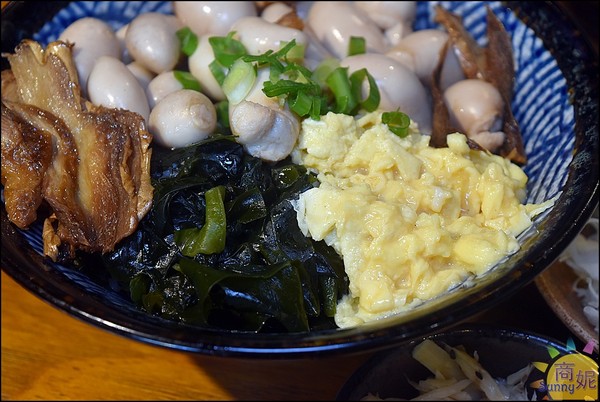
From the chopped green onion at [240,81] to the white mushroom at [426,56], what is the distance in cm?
69

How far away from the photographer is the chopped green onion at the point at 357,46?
2475 millimetres

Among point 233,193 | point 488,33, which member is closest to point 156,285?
point 233,193

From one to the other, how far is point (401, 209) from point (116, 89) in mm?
1078

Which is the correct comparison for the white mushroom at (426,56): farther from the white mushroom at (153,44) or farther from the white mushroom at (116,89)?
the white mushroom at (116,89)

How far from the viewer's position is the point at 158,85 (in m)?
2.25

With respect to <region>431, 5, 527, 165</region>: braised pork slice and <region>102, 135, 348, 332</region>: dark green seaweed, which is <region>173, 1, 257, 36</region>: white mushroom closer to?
<region>102, 135, 348, 332</region>: dark green seaweed

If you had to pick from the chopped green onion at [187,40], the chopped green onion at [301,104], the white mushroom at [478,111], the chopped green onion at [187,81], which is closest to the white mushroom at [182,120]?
the chopped green onion at [187,81]

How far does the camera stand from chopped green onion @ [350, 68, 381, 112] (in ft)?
7.22

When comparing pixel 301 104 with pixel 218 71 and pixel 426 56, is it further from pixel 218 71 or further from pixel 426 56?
pixel 426 56

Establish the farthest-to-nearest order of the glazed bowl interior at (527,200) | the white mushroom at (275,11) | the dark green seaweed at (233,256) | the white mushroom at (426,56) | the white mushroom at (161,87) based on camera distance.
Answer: the white mushroom at (275,11), the white mushroom at (426,56), the white mushroom at (161,87), the dark green seaweed at (233,256), the glazed bowl interior at (527,200)

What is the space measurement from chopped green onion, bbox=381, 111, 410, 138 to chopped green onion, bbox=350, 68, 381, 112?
0.09 metres

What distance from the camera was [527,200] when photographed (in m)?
2.16

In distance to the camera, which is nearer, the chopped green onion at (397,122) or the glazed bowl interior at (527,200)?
the glazed bowl interior at (527,200)

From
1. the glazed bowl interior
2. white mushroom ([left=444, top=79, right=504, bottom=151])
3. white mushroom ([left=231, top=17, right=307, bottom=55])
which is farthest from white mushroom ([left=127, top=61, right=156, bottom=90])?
white mushroom ([left=444, top=79, right=504, bottom=151])
